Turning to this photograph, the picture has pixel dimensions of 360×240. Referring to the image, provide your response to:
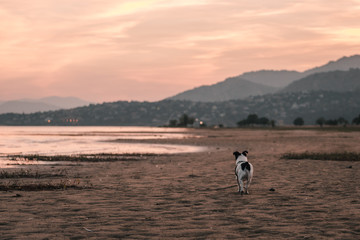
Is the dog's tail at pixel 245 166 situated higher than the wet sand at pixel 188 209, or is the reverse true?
the dog's tail at pixel 245 166

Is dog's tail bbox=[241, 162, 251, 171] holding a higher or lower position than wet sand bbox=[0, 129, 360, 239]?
higher

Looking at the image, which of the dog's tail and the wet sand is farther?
the dog's tail

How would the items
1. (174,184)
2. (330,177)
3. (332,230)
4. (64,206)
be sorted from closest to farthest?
(332,230) → (64,206) → (174,184) → (330,177)

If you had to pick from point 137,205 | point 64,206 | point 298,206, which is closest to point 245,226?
point 298,206

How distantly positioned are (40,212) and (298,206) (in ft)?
23.2

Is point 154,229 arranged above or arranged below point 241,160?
below

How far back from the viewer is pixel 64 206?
40.5ft

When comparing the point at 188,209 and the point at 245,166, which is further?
the point at 245,166

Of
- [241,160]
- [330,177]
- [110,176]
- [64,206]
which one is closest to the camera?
[64,206]

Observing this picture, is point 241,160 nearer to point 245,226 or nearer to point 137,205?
point 137,205

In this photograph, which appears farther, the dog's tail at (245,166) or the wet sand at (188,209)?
the dog's tail at (245,166)

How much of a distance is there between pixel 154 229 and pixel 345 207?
5.67 meters

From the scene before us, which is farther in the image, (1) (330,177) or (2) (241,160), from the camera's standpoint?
(1) (330,177)

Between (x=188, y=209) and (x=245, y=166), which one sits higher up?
(x=245, y=166)
